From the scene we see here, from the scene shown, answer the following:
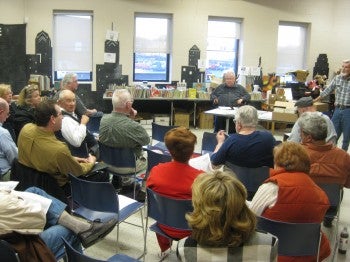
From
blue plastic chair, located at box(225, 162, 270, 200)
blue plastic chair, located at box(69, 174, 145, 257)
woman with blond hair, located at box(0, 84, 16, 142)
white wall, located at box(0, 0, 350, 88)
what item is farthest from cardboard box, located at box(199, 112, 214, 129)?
blue plastic chair, located at box(69, 174, 145, 257)

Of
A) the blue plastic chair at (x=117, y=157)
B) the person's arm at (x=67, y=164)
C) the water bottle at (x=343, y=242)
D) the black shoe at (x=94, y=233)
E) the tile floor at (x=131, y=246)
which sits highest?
the person's arm at (x=67, y=164)

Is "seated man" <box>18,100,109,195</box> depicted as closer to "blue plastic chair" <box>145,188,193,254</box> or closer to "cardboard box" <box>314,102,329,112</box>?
"blue plastic chair" <box>145,188,193,254</box>

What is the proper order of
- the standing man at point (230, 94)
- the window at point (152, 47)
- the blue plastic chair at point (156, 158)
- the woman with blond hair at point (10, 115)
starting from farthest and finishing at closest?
1. the window at point (152, 47)
2. the standing man at point (230, 94)
3. the woman with blond hair at point (10, 115)
4. the blue plastic chair at point (156, 158)

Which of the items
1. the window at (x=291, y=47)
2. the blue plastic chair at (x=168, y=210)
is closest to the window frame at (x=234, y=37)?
the window at (x=291, y=47)

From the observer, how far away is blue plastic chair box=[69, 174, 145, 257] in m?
2.97

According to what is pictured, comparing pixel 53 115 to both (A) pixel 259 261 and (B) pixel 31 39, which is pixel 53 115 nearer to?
(A) pixel 259 261

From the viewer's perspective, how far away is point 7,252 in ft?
6.66

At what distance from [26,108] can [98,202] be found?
85.6 inches

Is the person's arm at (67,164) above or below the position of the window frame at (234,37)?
below

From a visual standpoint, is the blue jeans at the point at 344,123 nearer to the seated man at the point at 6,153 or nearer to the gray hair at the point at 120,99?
the gray hair at the point at 120,99

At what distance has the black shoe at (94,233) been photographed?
2.59m

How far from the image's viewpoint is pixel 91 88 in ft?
30.7

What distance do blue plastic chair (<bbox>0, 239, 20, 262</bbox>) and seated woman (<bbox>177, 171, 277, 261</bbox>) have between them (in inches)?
34.2

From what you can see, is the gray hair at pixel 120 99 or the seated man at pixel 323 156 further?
the gray hair at pixel 120 99
